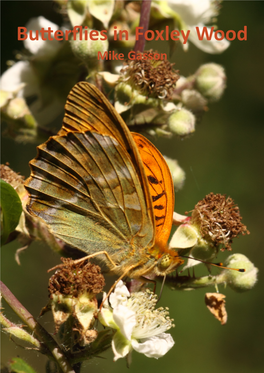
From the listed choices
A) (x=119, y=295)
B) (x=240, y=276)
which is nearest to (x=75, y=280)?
(x=119, y=295)

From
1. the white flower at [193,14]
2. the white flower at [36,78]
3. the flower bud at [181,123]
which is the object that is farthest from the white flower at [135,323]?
the white flower at [193,14]

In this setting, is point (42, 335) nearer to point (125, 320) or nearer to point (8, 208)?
point (125, 320)

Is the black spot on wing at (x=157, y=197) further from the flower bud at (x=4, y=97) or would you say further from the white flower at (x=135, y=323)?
the flower bud at (x=4, y=97)

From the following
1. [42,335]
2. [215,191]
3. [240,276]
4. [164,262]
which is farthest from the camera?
[215,191]

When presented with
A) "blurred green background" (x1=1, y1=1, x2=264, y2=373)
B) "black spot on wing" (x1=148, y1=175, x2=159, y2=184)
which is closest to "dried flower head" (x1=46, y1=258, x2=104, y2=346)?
"black spot on wing" (x1=148, y1=175, x2=159, y2=184)

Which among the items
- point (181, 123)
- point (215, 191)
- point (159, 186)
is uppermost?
point (181, 123)

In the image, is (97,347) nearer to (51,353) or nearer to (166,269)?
(51,353)
